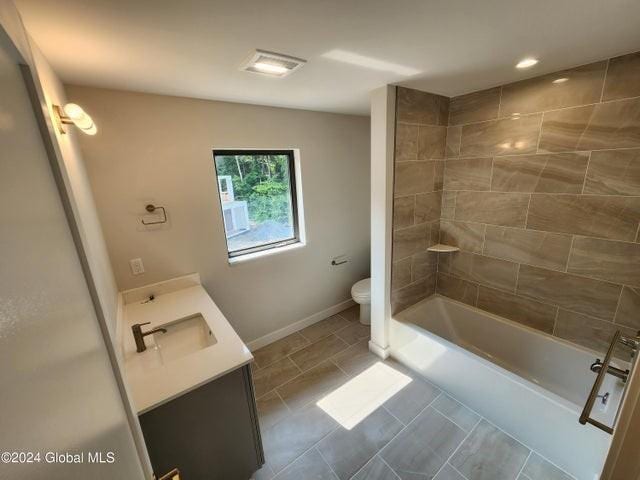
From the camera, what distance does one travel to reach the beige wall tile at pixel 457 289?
243 centimetres

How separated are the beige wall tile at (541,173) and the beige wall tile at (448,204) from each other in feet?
1.09

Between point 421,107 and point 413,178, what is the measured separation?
1.78ft

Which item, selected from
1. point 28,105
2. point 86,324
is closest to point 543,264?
point 86,324

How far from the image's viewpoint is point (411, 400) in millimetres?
1962

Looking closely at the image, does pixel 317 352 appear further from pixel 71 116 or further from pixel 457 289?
pixel 71 116

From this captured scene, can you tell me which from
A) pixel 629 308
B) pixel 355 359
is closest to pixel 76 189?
pixel 355 359

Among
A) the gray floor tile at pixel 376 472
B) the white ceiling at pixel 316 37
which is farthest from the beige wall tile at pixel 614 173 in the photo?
the gray floor tile at pixel 376 472

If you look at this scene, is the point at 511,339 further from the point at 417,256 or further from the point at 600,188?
the point at 600,188

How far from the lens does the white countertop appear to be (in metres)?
1.14

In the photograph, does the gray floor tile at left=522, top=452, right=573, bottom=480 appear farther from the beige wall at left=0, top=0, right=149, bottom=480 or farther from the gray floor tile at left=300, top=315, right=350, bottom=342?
the beige wall at left=0, top=0, right=149, bottom=480

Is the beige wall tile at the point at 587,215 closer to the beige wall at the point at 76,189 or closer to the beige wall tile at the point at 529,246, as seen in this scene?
the beige wall tile at the point at 529,246

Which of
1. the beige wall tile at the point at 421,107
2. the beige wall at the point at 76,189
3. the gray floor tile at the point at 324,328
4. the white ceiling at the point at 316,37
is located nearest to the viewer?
the beige wall at the point at 76,189

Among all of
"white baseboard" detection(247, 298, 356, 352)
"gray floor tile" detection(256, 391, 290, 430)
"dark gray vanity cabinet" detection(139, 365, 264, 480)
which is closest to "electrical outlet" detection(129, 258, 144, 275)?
"dark gray vanity cabinet" detection(139, 365, 264, 480)

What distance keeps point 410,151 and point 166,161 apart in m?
1.82
